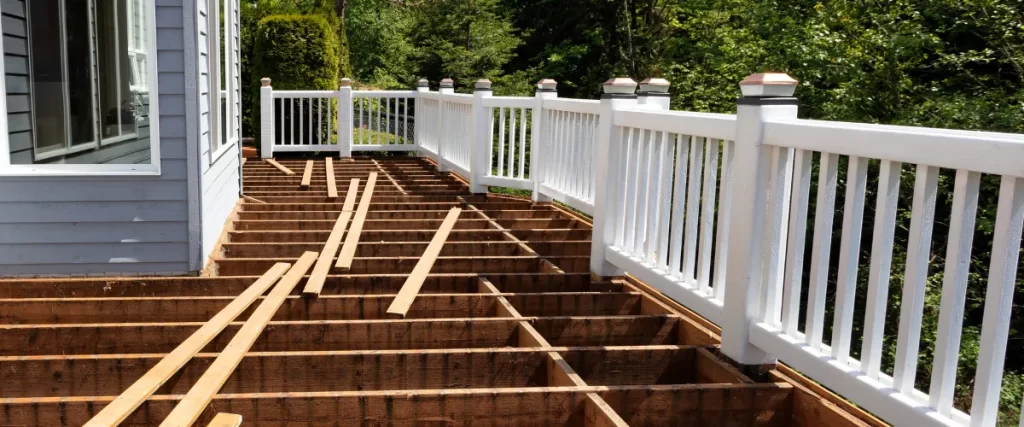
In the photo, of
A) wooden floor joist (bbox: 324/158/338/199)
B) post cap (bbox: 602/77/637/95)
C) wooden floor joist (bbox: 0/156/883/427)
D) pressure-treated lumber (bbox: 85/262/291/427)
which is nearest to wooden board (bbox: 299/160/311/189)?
wooden floor joist (bbox: 324/158/338/199)

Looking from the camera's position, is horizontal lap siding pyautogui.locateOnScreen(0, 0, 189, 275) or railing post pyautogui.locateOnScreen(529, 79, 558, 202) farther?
railing post pyautogui.locateOnScreen(529, 79, 558, 202)

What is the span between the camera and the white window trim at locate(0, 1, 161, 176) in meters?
4.12

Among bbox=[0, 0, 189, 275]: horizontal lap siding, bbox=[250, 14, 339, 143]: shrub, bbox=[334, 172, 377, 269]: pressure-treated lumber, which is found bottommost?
bbox=[334, 172, 377, 269]: pressure-treated lumber

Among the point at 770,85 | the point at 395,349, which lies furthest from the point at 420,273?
the point at 770,85

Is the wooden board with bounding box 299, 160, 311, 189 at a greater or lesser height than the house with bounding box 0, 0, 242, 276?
lesser

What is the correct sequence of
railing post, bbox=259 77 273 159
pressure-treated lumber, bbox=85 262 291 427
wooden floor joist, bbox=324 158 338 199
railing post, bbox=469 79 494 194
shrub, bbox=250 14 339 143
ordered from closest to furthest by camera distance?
pressure-treated lumber, bbox=85 262 291 427 < wooden floor joist, bbox=324 158 338 199 < railing post, bbox=469 79 494 194 < railing post, bbox=259 77 273 159 < shrub, bbox=250 14 339 143

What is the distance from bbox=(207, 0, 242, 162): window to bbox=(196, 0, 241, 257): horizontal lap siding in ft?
0.19

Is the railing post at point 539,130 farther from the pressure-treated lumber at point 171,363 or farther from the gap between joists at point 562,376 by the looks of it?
the pressure-treated lumber at point 171,363

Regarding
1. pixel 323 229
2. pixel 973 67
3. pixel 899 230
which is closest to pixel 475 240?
pixel 323 229

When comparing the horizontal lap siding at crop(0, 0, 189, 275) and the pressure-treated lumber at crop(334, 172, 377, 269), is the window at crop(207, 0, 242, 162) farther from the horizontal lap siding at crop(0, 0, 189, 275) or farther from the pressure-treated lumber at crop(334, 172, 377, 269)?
the pressure-treated lumber at crop(334, 172, 377, 269)

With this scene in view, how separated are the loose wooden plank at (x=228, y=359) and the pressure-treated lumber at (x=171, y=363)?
7 cm

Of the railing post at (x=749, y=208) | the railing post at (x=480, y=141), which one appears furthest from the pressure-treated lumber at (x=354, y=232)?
the railing post at (x=749, y=208)

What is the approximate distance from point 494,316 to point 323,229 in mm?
2219

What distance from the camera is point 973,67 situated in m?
11.9
